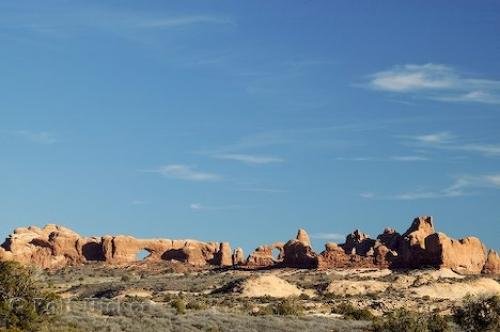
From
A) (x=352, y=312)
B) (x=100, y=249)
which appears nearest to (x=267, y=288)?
(x=352, y=312)

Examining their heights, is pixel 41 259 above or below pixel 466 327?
above

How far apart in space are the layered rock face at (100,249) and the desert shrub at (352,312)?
4513 cm

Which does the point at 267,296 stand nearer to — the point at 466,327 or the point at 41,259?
the point at 466,327

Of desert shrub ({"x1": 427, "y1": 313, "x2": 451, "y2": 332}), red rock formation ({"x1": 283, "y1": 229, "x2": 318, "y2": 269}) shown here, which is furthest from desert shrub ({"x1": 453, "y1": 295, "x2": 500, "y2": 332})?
red rock formation ({"x1": 283, "y1": 229, "x2": 318, "y2": 269})

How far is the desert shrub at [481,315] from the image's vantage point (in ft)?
133

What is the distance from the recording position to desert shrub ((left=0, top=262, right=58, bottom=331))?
1373 inches

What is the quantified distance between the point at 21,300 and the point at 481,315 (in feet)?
69.6

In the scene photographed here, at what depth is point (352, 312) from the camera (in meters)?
58.8

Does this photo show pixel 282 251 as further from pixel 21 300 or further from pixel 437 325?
pixel 21 300

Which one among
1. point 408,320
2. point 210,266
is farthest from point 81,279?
point 408,320

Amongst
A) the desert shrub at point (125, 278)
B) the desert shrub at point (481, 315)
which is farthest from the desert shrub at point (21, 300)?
the desert shrub at point (125, 278)

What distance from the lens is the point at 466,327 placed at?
41.9m

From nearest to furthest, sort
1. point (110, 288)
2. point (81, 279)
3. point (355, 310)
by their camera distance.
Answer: point (355, 310) → point (110, 288) → point (81, 279)

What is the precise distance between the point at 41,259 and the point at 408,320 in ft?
232
